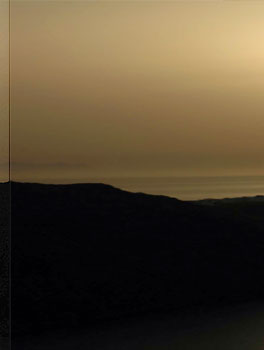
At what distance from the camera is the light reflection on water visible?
3.20 meters

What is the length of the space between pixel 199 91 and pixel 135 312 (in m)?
1.05

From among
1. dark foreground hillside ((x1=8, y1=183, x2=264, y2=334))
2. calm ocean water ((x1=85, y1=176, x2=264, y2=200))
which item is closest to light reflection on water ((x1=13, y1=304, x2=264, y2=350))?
dark foreground hillside ((x1=8, y1=183, x2=264, y2=334))

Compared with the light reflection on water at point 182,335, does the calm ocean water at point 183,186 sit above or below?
above

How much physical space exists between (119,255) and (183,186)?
1.40 ft

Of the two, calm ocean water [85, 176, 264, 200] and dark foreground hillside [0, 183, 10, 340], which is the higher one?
calm ocean water [85, 176, 264, 200]

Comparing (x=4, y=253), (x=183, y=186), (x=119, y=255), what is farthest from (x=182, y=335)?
(x=4, y=253)

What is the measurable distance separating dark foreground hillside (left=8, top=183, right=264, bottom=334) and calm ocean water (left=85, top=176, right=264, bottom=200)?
3cm

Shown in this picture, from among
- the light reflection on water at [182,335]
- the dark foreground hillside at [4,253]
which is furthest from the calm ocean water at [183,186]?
the light reflection on water at [182,335]

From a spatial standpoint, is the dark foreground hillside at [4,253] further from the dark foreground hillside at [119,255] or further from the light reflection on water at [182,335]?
the light reflection on water at [182,335]

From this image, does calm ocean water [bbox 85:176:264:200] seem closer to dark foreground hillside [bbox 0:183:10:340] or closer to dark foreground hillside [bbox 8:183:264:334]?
dark foreground hillside [bbox 8:183:264:334]

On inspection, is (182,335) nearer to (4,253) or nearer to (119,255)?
(119,255)

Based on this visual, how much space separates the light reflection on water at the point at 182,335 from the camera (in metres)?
3.20

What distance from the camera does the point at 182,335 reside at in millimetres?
3211

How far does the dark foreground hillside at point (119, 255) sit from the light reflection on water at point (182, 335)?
0.05 metres
